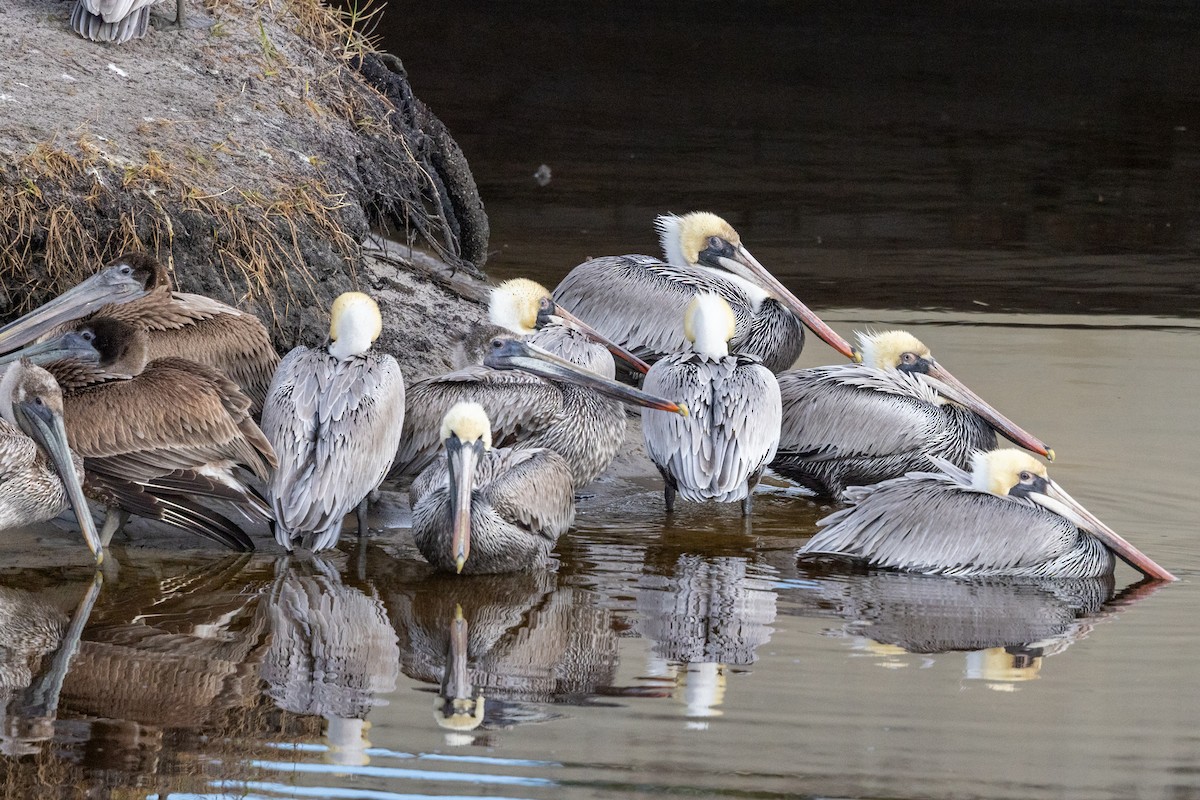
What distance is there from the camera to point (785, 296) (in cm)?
693

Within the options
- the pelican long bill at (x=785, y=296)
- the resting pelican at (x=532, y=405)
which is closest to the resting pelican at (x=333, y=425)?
the resting pelican at (x=532, y=405)

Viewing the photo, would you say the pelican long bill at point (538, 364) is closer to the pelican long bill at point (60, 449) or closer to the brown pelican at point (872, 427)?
the brown pelican at point (872, 427)

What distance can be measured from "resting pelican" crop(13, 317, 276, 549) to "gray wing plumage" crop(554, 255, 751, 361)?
6.60 ft

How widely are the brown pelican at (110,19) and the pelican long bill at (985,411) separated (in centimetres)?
319

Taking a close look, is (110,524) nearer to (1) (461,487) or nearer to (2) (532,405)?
(1) (461,487)

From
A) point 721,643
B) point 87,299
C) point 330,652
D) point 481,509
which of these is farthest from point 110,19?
→ point 721,643

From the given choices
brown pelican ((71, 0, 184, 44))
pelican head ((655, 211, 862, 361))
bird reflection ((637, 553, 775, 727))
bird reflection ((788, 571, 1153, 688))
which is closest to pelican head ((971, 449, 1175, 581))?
bird reflection ((788, 571, 1153, 688))

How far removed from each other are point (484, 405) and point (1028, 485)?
5.30 ft

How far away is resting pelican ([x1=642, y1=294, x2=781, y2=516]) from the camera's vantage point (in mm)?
5305

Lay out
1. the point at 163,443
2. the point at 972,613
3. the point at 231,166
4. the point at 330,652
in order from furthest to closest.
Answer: the point at 231,166 → the point at 163,443 → the point at 972,613 → the point at 330,652

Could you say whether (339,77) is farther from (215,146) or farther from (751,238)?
(751,238)

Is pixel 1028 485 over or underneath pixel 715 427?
underneath

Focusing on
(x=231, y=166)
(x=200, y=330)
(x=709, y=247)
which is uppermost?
(x=709, y=247)

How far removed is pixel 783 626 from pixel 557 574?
2.39ft
